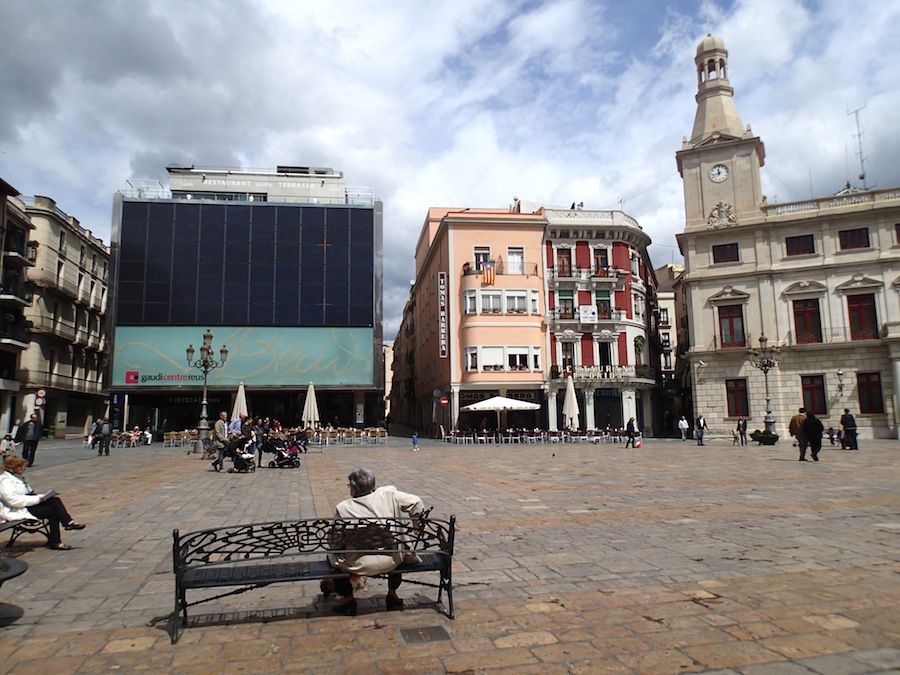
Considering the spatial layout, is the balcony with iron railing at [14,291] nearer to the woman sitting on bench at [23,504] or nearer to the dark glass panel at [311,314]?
the dark glass panel at [311,314]

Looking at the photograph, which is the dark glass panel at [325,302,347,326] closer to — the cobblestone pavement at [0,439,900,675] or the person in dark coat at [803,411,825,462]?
the person in dark coat at [803,411,825,462]

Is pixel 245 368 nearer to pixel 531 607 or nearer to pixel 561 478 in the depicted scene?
pixel 561 478

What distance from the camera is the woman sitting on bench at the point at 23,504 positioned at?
641 cm

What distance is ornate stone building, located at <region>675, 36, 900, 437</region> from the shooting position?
32906 mm

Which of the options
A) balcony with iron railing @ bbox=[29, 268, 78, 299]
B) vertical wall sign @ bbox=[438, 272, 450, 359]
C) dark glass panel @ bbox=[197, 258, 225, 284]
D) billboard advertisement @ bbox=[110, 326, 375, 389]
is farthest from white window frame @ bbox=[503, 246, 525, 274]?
balcony with iron railing @ bbox=[29, 268, 78, 299]

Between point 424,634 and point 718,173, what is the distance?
39.1 meters

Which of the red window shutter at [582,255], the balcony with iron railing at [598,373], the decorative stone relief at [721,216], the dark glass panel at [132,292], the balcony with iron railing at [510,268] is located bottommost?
the balcony with iron railing at [598,373]

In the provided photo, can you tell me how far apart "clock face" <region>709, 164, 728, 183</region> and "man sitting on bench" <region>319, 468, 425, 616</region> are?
3800cm

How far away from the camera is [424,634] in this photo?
406 centimetres

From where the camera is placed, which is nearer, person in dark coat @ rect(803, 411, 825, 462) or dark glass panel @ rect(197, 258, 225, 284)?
person in dark coat @ rect(803, 411, 825, 462)

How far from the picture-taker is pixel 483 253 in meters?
40.5

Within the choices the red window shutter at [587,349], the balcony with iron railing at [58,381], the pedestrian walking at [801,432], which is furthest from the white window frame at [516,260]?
the balcony with iron railing at [58,381]

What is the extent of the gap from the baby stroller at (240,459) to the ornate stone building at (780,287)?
93.6 ft

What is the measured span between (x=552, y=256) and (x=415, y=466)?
25613 mm
